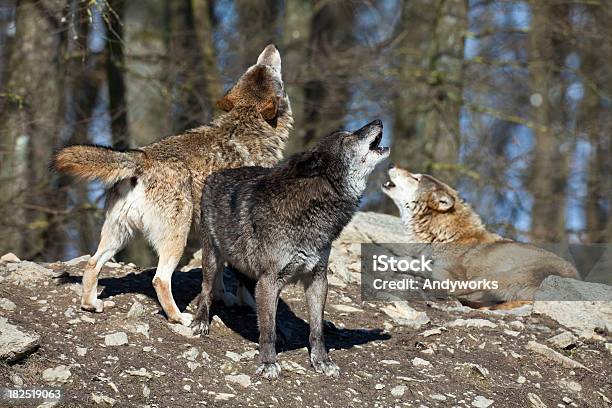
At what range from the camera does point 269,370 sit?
6844mm

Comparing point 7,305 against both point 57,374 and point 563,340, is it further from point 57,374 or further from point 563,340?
point 563,340

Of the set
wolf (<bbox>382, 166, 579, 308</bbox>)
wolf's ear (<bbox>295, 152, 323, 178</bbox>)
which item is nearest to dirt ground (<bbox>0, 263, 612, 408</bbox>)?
wolf (<bbox>382, 166, 579, 308</bbox>)

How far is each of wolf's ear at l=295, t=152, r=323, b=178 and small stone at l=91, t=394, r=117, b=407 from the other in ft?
7.50

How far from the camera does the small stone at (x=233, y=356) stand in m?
7.17

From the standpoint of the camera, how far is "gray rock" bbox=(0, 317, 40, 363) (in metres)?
6.49

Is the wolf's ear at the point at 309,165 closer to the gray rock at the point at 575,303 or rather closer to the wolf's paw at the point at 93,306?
the wolf's paw at the point at 93,306

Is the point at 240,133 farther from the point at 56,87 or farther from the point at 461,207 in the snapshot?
the point at 56,87

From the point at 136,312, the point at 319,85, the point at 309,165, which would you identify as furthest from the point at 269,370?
the point at 319,85

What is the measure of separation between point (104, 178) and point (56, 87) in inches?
219

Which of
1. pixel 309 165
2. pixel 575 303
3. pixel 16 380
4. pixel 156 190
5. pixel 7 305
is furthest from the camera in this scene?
pixel 575 303

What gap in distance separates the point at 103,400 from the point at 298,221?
199 centimetres

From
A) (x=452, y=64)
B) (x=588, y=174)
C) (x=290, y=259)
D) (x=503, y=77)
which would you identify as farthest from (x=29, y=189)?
(x=588, y=174)

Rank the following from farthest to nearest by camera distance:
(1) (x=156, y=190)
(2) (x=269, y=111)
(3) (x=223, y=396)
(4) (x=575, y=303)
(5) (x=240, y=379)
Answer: (4) (x=575, y=303) < (2) (x=269, y=111) < (1) (x=156, y=190) < (5) (x=240, y=379) < (3) (x=223, y=396)

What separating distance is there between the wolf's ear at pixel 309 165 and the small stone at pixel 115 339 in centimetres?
188
